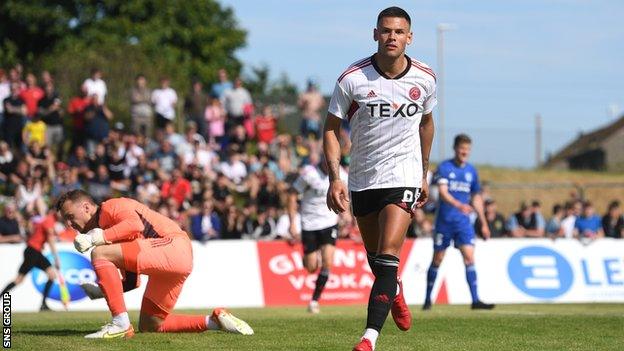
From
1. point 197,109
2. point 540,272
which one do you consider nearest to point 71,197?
point 540,272

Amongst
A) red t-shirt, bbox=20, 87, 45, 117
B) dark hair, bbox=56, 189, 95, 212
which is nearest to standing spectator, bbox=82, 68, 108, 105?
red t-shirt, bbox=20, 87, 45, 117

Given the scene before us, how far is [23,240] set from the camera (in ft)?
75.1

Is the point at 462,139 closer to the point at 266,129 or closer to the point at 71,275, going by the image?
the point at 71,275

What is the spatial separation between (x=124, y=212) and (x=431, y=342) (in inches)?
121

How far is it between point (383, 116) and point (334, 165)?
23.4 inches

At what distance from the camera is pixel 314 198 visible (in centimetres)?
1761

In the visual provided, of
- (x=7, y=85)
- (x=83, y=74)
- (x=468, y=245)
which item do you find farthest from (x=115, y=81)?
(x=468, y=245)

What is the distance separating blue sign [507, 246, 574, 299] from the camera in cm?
2331

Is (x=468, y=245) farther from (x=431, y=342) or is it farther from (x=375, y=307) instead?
(x=375, y=307)

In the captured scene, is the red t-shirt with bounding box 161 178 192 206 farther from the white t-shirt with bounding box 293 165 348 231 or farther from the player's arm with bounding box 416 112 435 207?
the player's arm with bounding box 416 112 435 207

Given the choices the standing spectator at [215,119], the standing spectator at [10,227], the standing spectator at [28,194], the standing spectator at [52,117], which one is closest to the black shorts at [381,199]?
the standing spectator at [10,227]

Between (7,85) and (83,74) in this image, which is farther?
(83,74)

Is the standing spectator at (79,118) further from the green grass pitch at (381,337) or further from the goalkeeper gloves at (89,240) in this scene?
the goalkeeper gloves at (89,240)

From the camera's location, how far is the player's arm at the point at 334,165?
9539mm
